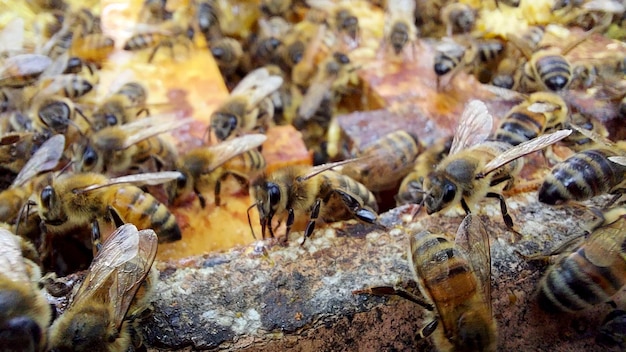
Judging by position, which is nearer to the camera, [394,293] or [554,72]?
[394,293]

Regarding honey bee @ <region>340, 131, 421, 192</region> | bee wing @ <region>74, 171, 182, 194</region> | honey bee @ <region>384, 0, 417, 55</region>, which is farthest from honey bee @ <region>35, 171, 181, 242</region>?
honey bee @ <region>384, 0, 417, 55</region>

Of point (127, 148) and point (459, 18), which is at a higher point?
point (459, 18)

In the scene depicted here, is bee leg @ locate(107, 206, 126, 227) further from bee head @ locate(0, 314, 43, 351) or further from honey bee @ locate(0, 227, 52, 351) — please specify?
bee head @ locate(0, 314, 43, 351)

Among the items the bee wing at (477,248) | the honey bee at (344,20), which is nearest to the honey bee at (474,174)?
the bee wing at (477,248)

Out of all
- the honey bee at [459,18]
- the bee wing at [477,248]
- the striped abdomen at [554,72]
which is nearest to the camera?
the bee wing at [477,248]

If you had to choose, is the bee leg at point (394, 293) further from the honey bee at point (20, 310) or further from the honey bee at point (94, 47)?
the honey bee at point (94, 47)

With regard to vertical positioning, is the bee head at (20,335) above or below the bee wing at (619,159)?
below

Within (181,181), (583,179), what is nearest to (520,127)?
(583,179)

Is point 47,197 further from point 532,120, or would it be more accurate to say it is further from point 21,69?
point 532,120
